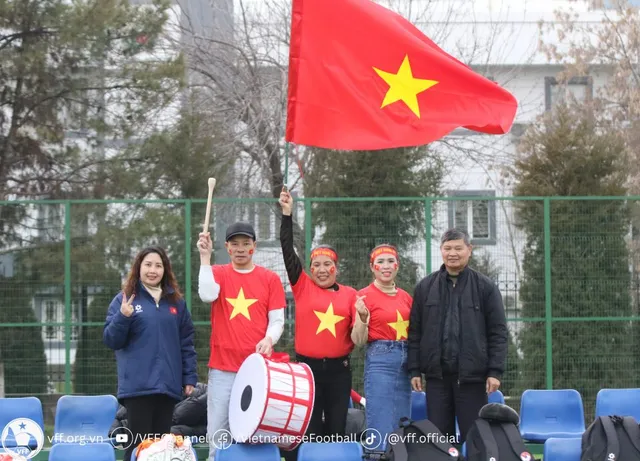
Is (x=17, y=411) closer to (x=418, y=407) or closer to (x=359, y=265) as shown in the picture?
(x=418, y=407)

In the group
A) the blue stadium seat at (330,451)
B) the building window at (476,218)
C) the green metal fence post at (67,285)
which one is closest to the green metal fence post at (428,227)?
the building window at (476,218)

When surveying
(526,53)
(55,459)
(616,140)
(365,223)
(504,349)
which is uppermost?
(526,53)

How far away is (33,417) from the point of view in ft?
26.9

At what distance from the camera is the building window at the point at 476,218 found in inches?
446

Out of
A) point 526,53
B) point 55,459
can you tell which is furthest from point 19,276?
point 526,53

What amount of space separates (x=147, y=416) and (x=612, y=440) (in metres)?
2.91

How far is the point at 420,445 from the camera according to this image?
6680 mm

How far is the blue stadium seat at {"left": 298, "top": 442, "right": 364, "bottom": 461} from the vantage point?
6.58m

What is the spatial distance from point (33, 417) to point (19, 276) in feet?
11.1

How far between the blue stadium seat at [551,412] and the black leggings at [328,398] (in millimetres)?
2114

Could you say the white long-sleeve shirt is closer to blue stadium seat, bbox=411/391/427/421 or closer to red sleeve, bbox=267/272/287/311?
red sleeve, bbox=267/272/287/311

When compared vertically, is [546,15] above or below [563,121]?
above

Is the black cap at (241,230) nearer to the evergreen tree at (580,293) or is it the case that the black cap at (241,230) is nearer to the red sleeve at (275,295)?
the red sleeve at (275,295)

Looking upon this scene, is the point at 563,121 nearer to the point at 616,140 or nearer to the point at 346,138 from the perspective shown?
the point at 616,140
